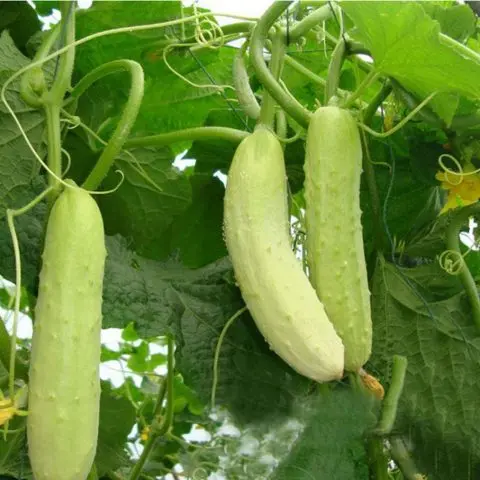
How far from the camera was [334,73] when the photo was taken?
3.06 feet

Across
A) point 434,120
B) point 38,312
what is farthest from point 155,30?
point 38,312

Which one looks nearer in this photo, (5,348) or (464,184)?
(5,348)

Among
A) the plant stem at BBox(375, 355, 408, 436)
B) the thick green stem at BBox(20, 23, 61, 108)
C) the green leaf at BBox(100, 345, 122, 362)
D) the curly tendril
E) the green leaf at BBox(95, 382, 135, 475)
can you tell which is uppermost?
the thick green stem at BBox(20, 23, 61, 108)

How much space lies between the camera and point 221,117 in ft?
4.15

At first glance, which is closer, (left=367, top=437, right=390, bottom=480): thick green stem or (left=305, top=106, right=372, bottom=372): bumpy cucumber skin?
(left=305, top=106, right=372, bottom=372): bumpy cucumber skin

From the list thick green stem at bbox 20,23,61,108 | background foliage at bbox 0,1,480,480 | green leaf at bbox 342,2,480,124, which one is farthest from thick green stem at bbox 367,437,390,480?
thick green stem at bbox 20,23,61,108

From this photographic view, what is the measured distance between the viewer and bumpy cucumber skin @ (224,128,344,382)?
0.75 metres

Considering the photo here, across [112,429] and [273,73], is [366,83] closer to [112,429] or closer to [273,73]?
[273,73]

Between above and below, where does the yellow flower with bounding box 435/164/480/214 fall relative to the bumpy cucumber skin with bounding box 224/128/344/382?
below

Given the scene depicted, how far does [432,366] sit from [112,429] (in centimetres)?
41

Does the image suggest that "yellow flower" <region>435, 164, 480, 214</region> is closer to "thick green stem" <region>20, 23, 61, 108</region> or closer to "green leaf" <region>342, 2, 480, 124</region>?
"green leaf" <region>342, 2, 480, 124</region>

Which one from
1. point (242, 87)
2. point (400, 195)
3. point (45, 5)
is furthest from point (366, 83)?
point (45, 5)

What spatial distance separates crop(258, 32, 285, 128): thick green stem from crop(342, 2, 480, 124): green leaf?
10cm

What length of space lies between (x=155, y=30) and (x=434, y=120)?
374 mm
